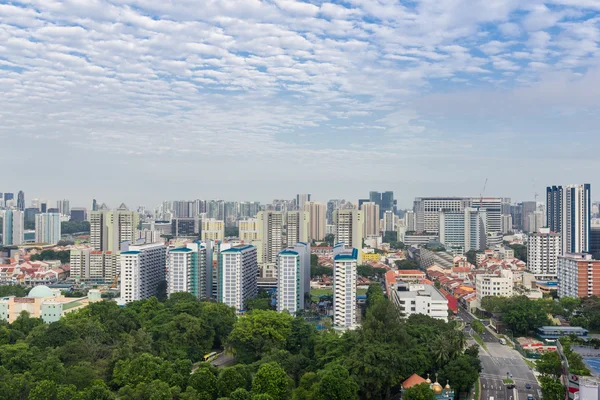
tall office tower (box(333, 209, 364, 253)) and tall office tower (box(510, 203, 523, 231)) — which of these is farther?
tall office tower (box(510, 203, 523, 231))

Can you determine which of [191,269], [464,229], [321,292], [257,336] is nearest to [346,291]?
[257,336]

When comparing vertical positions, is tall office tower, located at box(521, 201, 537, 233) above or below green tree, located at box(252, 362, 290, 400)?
above

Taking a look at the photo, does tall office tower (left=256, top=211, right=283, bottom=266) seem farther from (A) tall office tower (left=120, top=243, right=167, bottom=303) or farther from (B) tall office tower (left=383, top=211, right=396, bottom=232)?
(B) tall office tower (left=383, top=211, right=396, bottom=232)

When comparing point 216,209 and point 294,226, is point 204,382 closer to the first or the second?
point 294,226

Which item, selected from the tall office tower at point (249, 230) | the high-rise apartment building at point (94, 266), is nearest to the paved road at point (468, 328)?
the tall office tower at point (249, 230)

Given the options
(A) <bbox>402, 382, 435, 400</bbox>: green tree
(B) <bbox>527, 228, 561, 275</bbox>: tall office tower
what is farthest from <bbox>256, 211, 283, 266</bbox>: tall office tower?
(A) <bbox>402, 382, 435, 400</bbox>: green tree

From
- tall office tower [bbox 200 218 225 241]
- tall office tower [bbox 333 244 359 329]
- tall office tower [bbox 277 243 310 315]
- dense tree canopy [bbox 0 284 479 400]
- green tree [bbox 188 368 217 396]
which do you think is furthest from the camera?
tall office tower [bbox 200 218 225 241]
